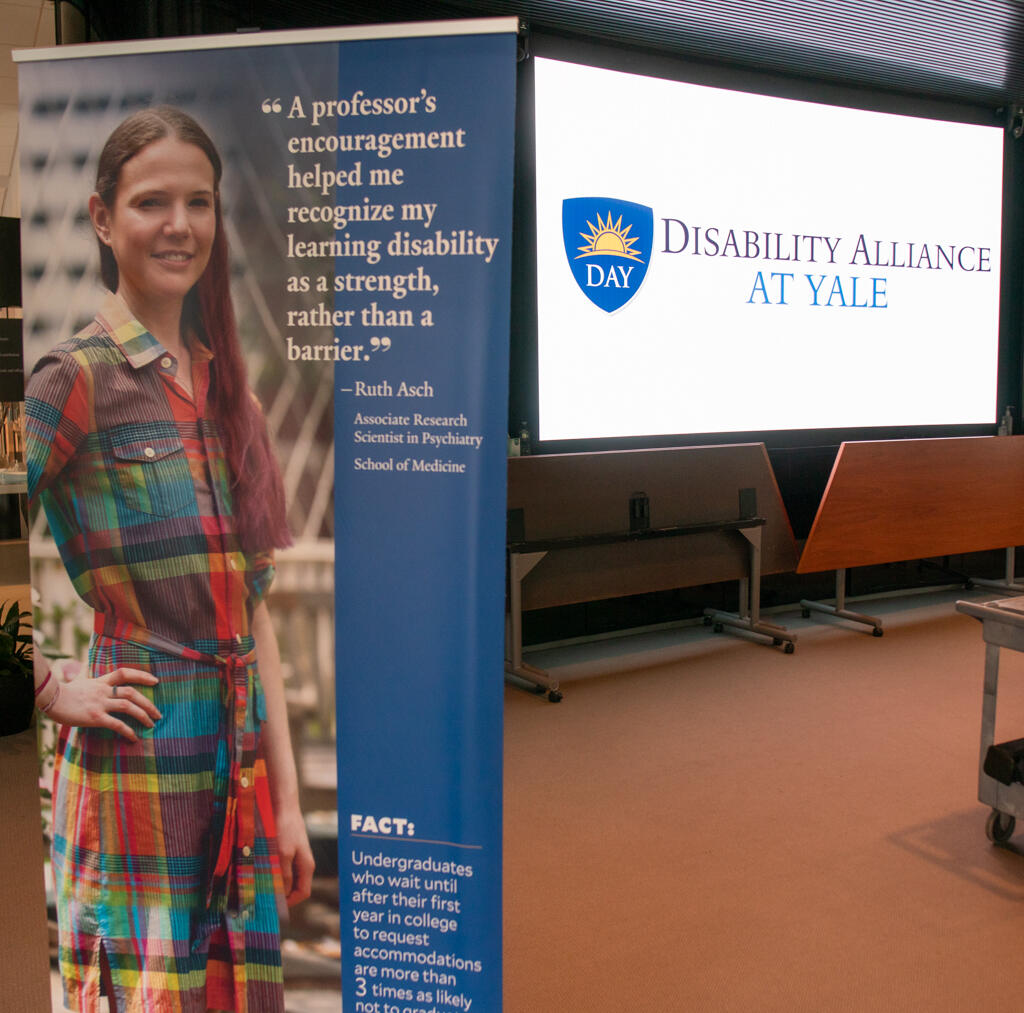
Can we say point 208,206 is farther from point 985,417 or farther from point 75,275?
point 985,417

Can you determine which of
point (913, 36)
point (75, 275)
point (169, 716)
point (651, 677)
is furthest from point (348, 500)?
point (913, 36)

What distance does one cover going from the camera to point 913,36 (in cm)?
469

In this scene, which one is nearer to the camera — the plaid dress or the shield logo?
the plaid dress

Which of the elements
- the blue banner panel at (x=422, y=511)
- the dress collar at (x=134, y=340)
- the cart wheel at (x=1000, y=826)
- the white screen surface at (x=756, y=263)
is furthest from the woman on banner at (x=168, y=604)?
the white screen surface at (x=756, y=263)

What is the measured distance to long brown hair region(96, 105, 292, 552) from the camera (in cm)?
138

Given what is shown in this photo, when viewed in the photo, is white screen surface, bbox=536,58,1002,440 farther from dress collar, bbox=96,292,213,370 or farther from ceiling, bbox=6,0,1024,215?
dress collar, bbox=96,292,213,370

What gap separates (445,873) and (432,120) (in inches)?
42.6

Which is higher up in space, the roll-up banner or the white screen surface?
the white screen surface

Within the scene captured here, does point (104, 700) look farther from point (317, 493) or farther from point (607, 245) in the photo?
point (607, 245)

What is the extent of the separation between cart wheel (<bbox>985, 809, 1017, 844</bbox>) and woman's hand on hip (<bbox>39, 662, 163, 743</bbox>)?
7.67 feet

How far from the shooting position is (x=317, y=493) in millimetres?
1392

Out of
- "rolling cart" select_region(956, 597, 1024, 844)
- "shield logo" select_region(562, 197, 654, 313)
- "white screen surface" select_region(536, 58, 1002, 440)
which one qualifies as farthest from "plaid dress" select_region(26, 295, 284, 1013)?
"shield logo" select_region(562, 197, 654, 313)

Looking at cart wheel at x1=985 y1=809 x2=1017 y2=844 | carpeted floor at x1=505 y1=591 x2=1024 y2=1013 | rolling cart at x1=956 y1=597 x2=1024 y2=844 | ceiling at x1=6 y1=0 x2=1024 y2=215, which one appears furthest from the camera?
ceiling at x1=6 y1=0 x2=1024 y2=215

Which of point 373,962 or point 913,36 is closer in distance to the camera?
point 373,962
